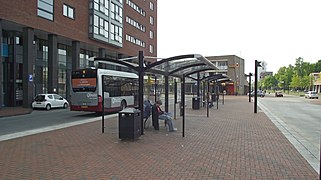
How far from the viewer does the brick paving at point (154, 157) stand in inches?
228

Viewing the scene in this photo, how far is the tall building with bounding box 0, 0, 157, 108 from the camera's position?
25.8 meters

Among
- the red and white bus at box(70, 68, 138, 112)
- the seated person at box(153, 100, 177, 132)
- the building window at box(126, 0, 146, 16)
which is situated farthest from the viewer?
the building window at box(126, 0, 146, 16)

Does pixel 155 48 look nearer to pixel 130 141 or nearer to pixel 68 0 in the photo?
pixel 68 0

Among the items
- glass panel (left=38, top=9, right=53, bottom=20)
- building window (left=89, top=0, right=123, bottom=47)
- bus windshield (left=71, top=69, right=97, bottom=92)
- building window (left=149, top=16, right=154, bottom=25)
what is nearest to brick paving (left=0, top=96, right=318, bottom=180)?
bus windshield (left=71, top=69, right=97, bottom=92)

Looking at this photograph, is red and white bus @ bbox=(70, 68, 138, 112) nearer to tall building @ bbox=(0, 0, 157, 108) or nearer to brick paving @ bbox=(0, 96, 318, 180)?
brick paving @ bbox=(0, 96, 318, 180)

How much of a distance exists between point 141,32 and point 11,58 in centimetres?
2692

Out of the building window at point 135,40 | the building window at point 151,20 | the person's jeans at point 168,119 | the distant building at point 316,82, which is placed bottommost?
the person's jeans at point 168,119

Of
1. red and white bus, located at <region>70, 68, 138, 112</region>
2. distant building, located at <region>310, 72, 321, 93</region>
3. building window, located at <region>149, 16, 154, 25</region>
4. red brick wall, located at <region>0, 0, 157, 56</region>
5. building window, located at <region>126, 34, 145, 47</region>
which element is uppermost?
building window, located at <region>149, 16, 154, 25</region>

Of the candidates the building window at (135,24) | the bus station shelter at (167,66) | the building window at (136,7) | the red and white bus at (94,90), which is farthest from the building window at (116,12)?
the bus station shelter at (167,66)

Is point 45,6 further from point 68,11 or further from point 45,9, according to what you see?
point 68,11

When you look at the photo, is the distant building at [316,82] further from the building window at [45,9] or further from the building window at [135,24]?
the building window at [45,9]

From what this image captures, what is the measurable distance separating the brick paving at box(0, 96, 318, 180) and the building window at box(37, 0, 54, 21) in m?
19.7

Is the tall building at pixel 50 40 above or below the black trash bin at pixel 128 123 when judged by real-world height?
above

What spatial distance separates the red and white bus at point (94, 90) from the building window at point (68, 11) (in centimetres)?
1395
